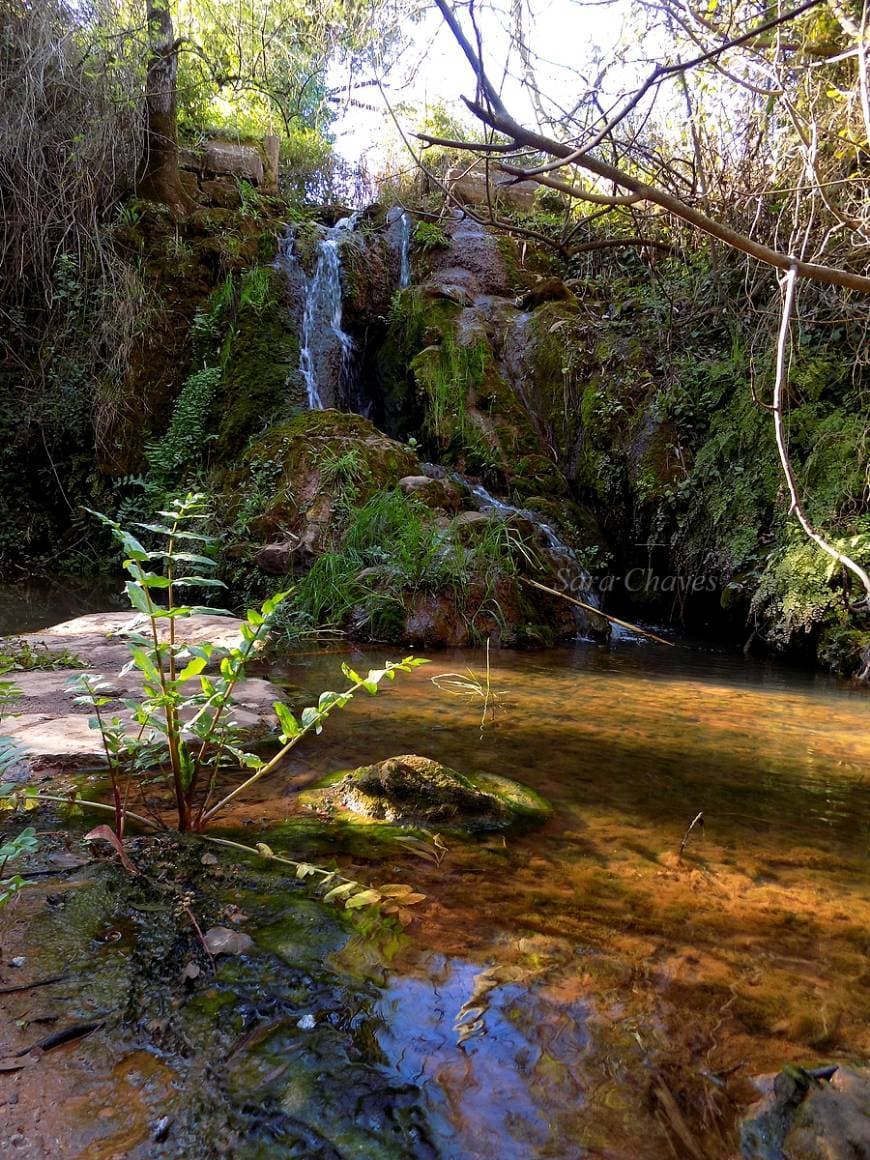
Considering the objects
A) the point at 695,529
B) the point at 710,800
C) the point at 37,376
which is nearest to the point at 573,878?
the point at 710,800

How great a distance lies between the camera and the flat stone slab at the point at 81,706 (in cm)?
201

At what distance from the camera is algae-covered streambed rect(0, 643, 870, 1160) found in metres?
0.88

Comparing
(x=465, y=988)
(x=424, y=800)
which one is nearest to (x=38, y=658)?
(x=424, y=800)

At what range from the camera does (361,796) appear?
187 cm

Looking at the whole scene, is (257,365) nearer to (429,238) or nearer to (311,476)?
(311,476)

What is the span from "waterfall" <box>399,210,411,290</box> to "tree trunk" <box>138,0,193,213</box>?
272 cm

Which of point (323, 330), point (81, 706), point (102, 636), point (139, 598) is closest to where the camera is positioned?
point (139, 598)

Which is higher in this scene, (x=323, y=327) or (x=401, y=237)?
(x=401, y=237)

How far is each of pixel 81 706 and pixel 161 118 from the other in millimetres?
8065

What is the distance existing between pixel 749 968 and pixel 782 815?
2.74ft

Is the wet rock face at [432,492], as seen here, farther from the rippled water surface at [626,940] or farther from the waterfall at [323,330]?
the rippled water surface at [626,940]

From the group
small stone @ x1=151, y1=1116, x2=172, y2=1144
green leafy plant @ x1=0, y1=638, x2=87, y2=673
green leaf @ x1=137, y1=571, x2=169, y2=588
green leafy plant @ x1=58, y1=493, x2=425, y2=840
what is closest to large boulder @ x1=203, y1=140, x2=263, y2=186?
green leafy plant @ x1=0, y1=638, x2=87, y2=673

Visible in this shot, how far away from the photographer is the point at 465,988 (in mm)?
1145

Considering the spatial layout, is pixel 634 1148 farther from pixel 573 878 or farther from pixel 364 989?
pixel 573 878
